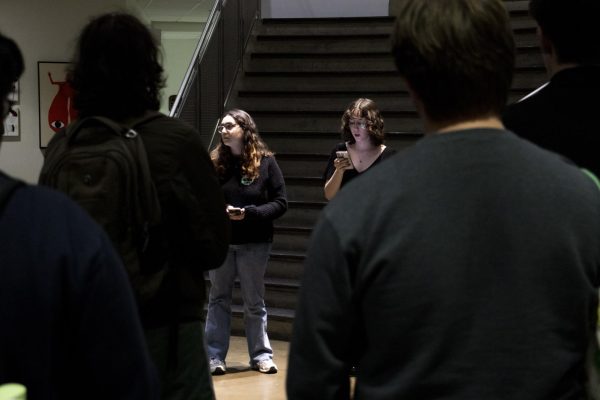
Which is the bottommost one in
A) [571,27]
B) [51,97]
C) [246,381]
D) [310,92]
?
[246,381]

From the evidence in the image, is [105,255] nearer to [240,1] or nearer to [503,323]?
[503,323]

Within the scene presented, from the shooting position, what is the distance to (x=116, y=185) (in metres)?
2.43

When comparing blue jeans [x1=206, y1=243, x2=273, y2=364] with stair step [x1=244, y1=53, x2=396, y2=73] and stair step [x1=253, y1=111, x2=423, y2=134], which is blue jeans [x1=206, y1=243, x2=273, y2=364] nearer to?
stair step [x1=253, y1=111, x2=423, y2=134]

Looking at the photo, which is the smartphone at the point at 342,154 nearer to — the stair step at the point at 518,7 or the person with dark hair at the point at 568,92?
the person with dark hair at the point at 568,92

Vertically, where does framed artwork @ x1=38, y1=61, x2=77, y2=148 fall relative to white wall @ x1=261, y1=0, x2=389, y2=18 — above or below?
below

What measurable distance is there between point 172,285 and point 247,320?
12.7 feet

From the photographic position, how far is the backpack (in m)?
2.43

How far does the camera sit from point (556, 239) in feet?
5.17

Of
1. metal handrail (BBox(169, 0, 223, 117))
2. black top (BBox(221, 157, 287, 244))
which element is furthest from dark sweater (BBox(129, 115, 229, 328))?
metal handrail (BBox(169, 0, 223, 117))

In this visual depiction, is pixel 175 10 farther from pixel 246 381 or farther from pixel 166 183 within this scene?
pixel 166 183

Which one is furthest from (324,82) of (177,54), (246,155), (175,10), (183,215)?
(177,54)

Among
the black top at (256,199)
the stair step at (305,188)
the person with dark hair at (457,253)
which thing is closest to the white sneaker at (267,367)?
the black top at (256,199)

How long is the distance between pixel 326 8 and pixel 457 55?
10.9 meters

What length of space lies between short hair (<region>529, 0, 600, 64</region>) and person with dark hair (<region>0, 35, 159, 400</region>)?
3.45ft
